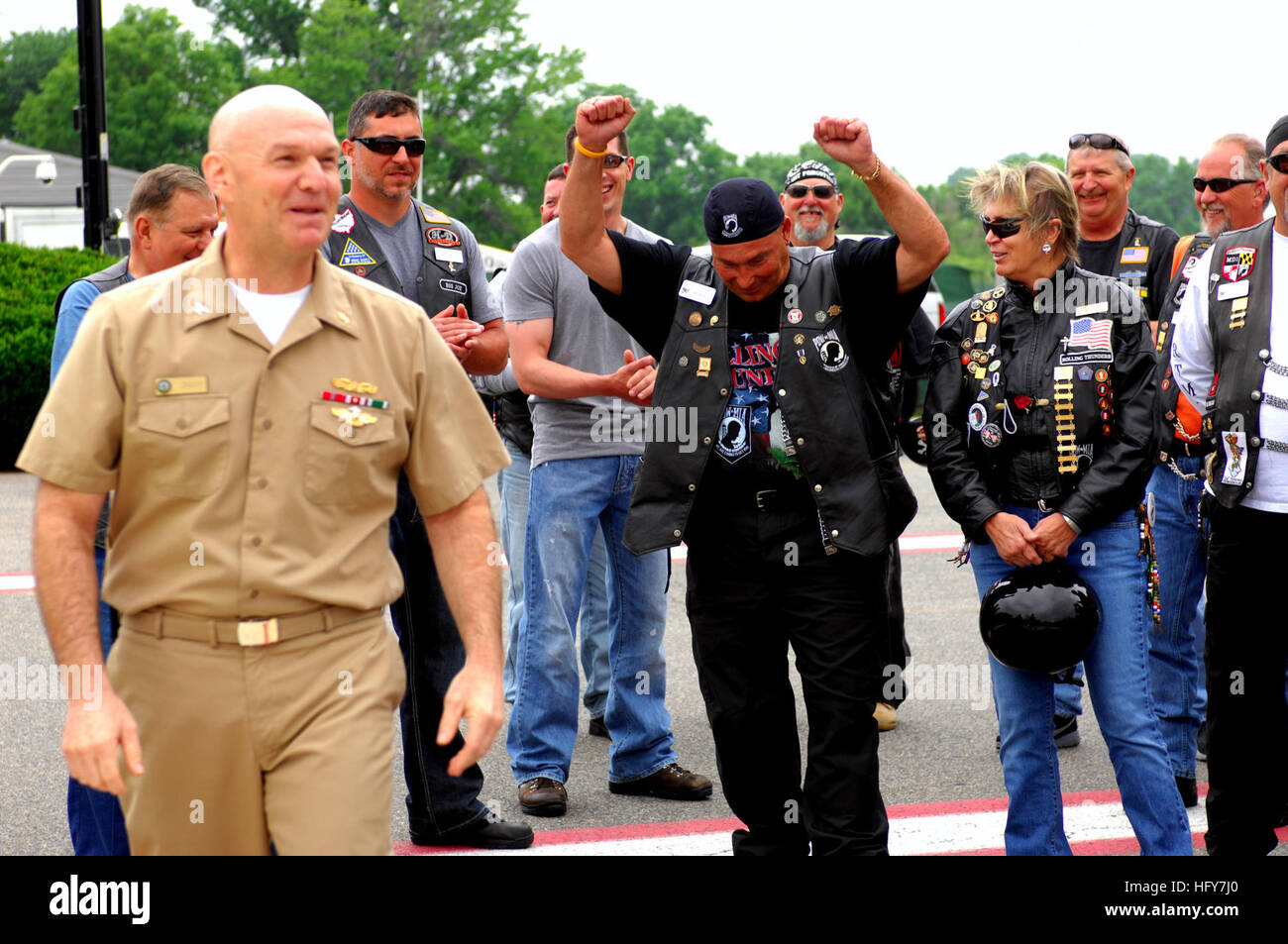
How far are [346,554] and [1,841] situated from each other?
2.65 meters

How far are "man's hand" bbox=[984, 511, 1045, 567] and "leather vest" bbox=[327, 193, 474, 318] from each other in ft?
6.59

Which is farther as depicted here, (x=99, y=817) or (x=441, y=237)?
(x=441, y=237)

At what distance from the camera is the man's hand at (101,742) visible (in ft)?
9.05

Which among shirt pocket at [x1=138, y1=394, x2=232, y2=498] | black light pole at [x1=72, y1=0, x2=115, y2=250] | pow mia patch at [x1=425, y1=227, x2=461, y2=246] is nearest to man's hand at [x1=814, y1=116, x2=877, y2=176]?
pow mia patch at [x1=425, y1=227, x2=461, y2=246]

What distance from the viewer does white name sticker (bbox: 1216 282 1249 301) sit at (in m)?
4.31

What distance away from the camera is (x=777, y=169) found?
92.8 metres

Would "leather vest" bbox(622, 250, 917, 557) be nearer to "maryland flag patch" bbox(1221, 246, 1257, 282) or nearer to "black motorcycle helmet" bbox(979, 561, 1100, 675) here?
"black motorcycle helmet" bbox(979, 561, 1100, 675)

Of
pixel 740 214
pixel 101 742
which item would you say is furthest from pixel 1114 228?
pixel 101 742

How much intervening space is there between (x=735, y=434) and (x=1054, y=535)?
0.99m

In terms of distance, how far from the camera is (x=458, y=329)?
15.9 ft

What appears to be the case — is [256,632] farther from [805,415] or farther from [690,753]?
[690,753]

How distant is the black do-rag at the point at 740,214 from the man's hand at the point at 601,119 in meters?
0.33
